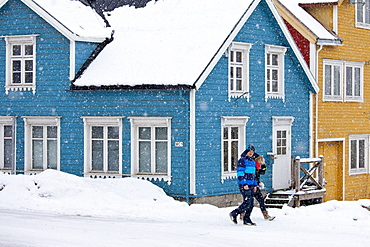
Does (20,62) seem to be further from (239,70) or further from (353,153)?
(353,153)

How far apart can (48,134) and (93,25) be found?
413 cm

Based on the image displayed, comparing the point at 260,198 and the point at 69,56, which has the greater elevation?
the point at 69,56

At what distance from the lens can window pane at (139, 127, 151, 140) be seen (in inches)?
840

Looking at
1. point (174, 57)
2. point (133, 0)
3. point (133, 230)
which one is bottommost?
point (133, 230)

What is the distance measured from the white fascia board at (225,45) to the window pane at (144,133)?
2333mm

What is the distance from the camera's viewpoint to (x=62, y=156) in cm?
2245

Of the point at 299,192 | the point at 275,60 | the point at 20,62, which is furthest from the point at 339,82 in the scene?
the point at 20,62

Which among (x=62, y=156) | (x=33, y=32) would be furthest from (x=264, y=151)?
(x=33, y=32)

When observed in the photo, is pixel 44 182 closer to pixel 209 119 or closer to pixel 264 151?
pixel 209 119

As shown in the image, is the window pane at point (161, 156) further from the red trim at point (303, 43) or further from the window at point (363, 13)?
the window at point (363, 13)

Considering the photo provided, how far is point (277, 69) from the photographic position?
24.5 meters

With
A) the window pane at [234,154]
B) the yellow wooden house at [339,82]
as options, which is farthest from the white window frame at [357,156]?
the window pane at [234,154]

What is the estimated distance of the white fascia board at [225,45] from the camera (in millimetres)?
20141

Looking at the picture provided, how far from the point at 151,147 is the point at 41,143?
4.16 meters
